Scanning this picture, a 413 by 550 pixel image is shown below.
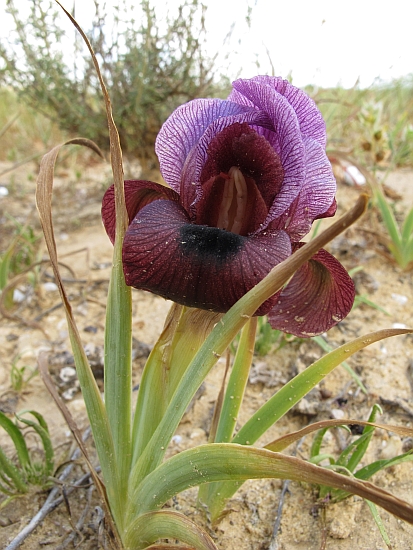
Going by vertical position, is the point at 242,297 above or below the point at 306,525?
above

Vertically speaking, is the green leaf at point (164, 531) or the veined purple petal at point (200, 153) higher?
the veined purple petal at point (200, 153)

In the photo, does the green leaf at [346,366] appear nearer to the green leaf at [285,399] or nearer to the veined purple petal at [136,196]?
the green leaf at [285,399]

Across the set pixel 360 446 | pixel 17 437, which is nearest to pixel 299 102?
pixel 360 446

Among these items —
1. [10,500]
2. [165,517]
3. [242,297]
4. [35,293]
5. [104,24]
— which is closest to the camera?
[242,297]

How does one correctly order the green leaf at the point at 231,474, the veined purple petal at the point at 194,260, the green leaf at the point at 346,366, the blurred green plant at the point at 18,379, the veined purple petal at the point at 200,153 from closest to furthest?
the green leaf at the point at 231,474 → the veined purple petal at the point at 194,260 → the veined purple petal at the point at 200,153 → the green leaf at the point at 346,366 → the blurred green plant at the point at 18,379

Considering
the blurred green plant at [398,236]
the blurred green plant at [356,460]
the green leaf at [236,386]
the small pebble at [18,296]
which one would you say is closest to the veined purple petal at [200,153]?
the green leaf at [236,386]

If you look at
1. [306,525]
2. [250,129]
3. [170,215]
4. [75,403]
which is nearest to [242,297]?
[170,215]

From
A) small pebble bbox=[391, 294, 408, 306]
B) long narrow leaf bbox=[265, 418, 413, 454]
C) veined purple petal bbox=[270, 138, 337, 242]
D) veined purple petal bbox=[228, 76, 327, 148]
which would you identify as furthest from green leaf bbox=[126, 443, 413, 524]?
small pebble bbox=[391, 294, 408, 306]

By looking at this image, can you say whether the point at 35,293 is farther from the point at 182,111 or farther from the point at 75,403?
the point at 182,111
